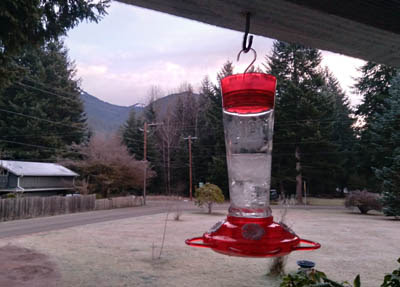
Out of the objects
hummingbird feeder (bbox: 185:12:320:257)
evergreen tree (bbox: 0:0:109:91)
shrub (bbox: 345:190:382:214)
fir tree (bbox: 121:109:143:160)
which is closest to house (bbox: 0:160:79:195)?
fir tree (bbox: 121:109:143:160)

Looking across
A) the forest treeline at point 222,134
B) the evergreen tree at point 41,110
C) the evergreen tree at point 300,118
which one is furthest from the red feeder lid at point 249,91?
the evergreen tree at point 41,110

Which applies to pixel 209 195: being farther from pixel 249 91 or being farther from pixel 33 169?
pixel 249 91

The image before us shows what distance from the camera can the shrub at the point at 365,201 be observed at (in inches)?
717

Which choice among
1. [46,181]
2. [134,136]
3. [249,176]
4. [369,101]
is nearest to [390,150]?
[369,101]

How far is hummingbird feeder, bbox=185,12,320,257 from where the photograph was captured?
1.07 meters

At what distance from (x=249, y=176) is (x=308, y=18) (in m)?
0.62

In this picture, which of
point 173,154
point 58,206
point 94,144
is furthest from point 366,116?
point 58,206

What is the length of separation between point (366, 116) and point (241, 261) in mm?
23291

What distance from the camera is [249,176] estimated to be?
1.32 m

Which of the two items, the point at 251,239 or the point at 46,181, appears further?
the point at 46,181

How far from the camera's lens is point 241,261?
7.11 m

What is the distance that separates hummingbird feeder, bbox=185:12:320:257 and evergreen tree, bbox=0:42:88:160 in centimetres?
2515

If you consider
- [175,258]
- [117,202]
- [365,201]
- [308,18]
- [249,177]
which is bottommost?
[175,258]

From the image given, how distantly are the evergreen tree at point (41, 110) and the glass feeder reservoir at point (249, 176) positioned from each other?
25153mm
